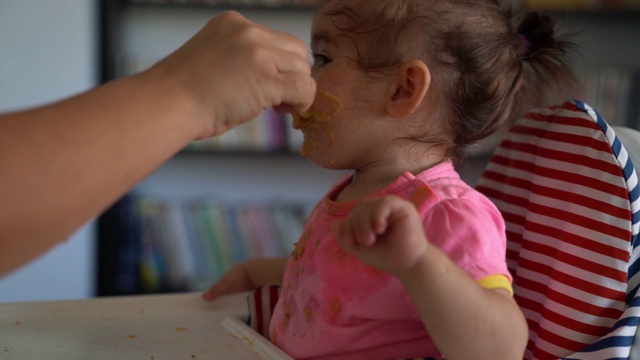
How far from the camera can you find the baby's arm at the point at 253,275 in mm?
1148

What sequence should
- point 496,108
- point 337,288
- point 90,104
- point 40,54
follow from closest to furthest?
point 90,104 → point 337,288 → point 496,108 → point 40,54

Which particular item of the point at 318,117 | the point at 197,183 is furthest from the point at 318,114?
the point at 197,183

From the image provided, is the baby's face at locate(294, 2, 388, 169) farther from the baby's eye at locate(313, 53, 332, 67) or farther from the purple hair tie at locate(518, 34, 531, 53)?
the purple hair tie at locate(518, 34, 531, 53)

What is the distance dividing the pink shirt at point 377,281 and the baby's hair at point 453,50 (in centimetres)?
8

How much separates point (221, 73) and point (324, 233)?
1.14 feet

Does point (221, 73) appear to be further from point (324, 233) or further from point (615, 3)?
point (615, 3)

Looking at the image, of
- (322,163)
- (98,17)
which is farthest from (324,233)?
(98,17)

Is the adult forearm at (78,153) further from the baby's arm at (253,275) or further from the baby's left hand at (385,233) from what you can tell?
the baby's arm at (253,275)

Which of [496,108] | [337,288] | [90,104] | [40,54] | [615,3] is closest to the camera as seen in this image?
[90,104]

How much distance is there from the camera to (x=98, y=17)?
8.13ft

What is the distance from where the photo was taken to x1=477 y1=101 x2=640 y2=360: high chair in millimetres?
872

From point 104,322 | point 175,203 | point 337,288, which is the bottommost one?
point 175,203

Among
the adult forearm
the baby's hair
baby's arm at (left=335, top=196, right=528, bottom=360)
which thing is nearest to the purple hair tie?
the baby's hair

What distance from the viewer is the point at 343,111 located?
0.92 meters
